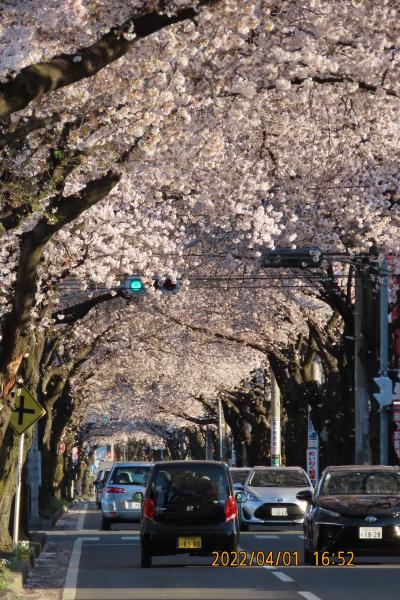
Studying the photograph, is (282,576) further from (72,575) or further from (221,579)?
(72,575)

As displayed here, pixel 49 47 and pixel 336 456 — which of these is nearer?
pixel 49 47

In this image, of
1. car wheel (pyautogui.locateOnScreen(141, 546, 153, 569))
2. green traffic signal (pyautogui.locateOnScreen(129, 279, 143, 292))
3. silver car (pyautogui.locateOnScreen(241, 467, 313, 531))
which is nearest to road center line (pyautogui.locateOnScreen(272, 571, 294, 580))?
car wheel (pyautogui.locateOnScreen(141, 546, 153, 569))

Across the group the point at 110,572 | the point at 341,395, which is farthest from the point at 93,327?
the point at 110,572

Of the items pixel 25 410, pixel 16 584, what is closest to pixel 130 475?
pixel 25 410

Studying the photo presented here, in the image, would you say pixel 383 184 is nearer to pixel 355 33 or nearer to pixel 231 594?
pixel 355 33

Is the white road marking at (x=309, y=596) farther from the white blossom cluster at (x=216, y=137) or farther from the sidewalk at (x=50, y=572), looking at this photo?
the white blossom cluster at (x=216, y=137)

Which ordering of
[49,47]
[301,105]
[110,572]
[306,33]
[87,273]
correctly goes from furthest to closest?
[87,273], [110,572], [301,105], [306,33], [49,47]

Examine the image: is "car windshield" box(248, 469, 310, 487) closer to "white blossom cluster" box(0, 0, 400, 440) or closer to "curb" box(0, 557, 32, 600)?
"white blossom cluster" box(0, 0, 400, 440)

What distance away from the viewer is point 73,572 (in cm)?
2158

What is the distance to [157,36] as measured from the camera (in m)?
15.0

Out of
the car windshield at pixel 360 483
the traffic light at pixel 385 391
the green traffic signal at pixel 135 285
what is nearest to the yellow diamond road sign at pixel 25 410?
the green traffic signal at pixel 135 285

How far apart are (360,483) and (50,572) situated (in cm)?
505

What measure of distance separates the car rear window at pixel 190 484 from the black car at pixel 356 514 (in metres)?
1.23

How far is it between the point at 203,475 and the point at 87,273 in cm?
717
